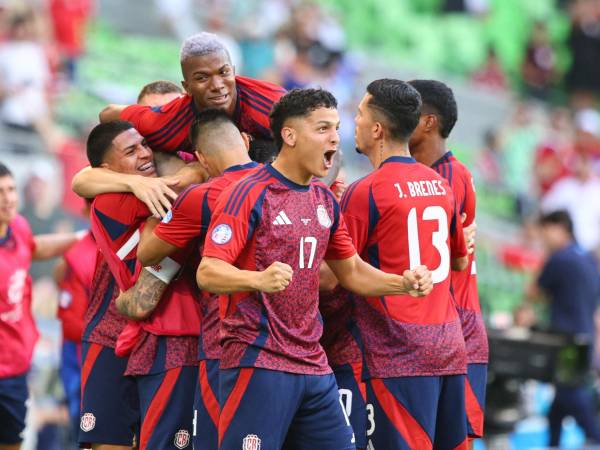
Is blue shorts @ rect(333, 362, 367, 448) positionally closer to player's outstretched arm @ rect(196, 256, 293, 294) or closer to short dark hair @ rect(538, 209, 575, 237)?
player's outstretched arm @ rect(196, 256, 293, 294)

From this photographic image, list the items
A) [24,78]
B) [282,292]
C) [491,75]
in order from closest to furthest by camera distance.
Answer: [282,292] < [24,78] < [491,75]

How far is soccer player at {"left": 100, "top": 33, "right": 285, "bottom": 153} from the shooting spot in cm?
580

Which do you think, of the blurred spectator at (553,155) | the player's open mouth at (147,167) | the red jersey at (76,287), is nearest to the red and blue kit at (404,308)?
the player's open mouth at (147,167)

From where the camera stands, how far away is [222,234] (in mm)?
4867

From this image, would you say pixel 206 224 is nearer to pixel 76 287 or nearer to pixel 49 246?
pixel 49 246

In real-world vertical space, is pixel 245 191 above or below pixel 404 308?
above

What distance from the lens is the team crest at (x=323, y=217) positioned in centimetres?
511

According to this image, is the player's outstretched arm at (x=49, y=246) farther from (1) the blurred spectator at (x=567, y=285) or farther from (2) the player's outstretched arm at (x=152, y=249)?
(1) the blurred spectator at (x=567, y=285)

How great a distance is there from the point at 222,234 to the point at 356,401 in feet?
4.41

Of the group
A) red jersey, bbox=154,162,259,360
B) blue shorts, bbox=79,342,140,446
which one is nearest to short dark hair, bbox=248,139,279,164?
red jersey, bbox=154,162,259,360

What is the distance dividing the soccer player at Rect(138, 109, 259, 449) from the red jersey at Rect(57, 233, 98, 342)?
325 centimetres

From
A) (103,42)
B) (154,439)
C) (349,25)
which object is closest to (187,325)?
(154,439)

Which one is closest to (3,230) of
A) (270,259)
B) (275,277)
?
(270,259)

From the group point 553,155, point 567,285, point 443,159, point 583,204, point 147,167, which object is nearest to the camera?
point 147,167
